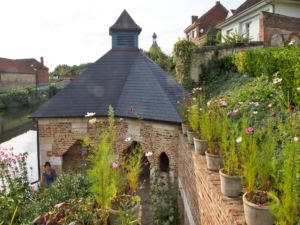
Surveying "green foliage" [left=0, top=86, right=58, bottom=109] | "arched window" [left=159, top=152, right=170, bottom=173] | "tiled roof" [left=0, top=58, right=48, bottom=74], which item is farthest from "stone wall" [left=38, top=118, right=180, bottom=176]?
"tiled roof" [left=0, top=58, right=48, bottom=74]

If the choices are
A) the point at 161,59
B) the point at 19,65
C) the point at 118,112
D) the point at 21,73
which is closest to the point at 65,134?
the point at 118,112

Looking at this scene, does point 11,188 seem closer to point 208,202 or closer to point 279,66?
point 208,202

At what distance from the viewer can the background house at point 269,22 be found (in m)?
17.4

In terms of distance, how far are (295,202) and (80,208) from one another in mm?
3470

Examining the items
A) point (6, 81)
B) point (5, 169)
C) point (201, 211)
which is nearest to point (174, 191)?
point (201, 211)

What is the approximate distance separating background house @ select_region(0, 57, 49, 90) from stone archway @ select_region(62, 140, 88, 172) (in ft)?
159

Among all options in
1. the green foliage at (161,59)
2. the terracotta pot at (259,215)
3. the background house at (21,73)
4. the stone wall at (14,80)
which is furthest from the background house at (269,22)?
the background house at (21,73)

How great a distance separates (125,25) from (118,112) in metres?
5.27

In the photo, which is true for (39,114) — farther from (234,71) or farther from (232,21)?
(232,21)

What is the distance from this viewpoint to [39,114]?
1117 centimetres

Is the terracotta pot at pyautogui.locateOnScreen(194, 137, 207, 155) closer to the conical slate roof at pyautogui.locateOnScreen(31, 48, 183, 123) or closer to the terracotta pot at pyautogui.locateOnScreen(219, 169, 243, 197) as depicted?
the terracotta pot at pyautogui.locateOnScreen(219, 169, 243, 197)

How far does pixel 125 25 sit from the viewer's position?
14430 mm

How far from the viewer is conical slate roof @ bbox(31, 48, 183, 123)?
10.3 metres

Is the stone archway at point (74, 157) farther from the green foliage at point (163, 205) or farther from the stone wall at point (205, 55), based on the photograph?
the stone wall at point (205, 55)
